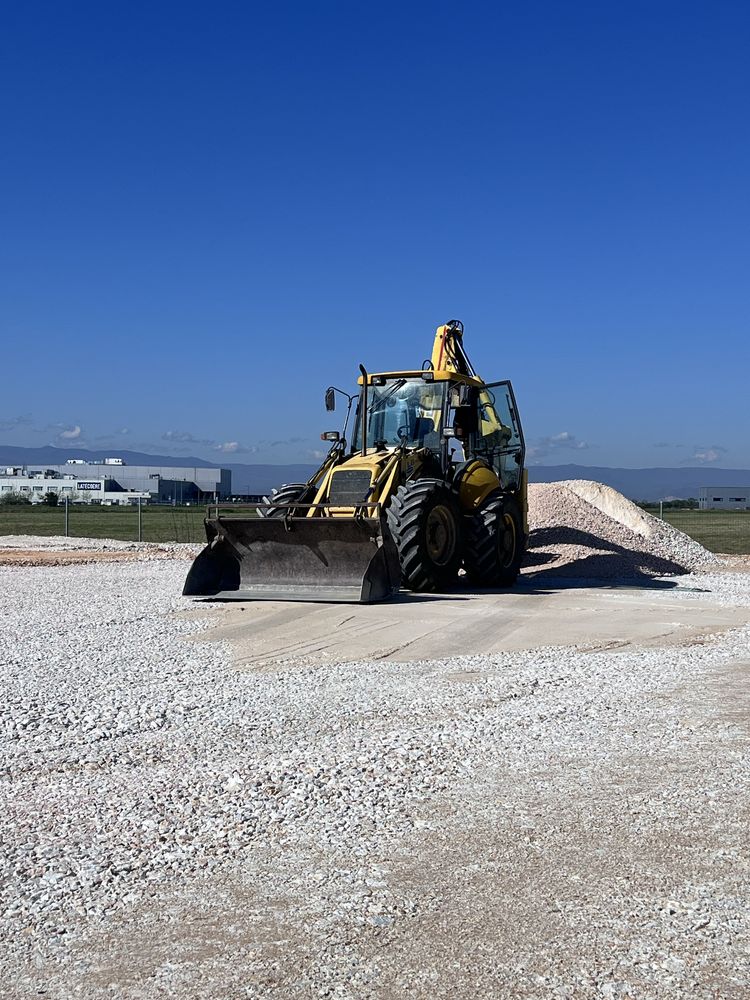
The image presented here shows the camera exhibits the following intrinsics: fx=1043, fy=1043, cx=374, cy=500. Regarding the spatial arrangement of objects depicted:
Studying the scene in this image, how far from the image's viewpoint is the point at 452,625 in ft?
35.9

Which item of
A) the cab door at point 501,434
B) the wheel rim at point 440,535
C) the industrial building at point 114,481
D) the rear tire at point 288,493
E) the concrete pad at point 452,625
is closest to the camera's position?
the concrete pad at point 452,625

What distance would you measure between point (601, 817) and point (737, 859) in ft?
2.22

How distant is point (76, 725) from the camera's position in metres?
6.37

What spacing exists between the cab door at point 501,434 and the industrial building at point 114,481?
81.6m

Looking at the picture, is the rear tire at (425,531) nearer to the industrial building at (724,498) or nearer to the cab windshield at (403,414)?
the cab windshield at (403,414)

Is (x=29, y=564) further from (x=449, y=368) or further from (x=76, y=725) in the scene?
(x=76, y=725)

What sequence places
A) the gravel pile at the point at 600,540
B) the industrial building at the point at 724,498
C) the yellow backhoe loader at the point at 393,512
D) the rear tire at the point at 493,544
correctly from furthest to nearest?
1. the industrial building at the point at 724,498
2. the gravel pile at the point at 600,540
3. the rear tire at the point at 493,544
4. the yellow backhoe loader at the point at 393,512

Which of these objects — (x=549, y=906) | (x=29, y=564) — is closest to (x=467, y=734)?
(x=549, y=906)

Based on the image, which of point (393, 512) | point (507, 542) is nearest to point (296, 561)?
point (393, 512)

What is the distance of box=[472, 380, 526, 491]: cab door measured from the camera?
15.7 m

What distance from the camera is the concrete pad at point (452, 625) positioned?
31.2 feet

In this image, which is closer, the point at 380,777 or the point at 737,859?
the point at 737,859

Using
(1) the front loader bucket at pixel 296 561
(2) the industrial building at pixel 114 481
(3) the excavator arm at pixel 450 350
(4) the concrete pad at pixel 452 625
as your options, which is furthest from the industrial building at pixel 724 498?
(1) the front loader bucket at pixel 296 561

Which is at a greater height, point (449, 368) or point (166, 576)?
point (449, 368)
